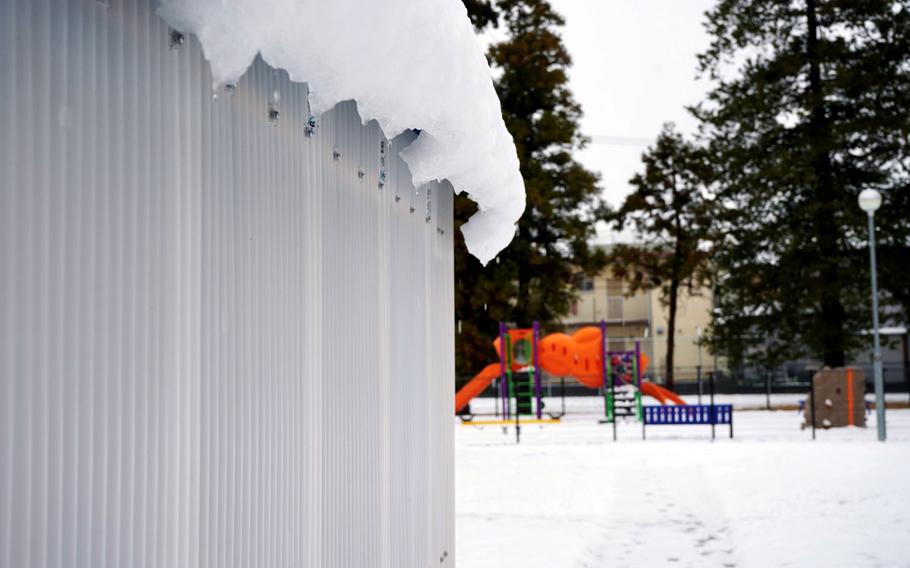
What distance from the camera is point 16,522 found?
215 cm

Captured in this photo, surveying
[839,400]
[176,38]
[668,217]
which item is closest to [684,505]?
[176,38]

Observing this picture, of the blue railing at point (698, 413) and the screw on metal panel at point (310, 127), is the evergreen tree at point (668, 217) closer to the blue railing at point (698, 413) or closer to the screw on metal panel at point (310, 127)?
the blue railing at point (698, 413)

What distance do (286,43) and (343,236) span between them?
164 cm

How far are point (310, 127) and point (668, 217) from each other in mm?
40388

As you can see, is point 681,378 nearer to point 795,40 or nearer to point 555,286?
point 555,286

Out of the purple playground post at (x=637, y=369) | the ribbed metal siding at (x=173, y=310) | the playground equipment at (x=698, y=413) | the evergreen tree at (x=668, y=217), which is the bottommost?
the playground equipment at (x=698, y=413)

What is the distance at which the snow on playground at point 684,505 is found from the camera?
8.73 metres

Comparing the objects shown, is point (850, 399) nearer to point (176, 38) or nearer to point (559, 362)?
point (559, 362)

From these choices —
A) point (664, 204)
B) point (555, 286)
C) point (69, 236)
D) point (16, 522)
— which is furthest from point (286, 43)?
point (664, 204)

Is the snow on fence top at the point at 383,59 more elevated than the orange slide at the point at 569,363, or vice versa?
the snow on fence top at the point at 383,59

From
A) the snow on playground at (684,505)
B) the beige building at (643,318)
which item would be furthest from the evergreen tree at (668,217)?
the snow on playground at (684,505)

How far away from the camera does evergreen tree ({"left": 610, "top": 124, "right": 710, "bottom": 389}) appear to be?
42.1m

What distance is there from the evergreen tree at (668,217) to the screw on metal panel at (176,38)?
39.6 metres

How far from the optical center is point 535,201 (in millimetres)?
35406
